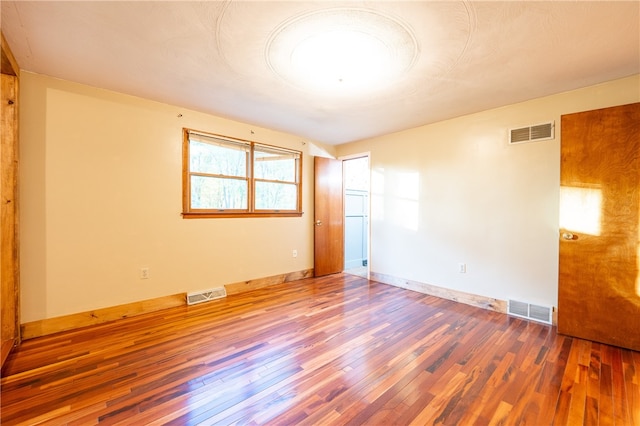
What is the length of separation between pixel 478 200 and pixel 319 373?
2.80m

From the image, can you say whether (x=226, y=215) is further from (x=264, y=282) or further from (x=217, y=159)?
(x=264, y=282)

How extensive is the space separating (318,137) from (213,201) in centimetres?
209

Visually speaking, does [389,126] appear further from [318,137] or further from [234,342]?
[234,342]

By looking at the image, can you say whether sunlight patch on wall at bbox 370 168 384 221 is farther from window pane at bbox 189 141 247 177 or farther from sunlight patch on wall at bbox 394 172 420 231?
window pane at bbox 189 141 247 177

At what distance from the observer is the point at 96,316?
9.12ft

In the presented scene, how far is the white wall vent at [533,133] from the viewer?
9.37 feet

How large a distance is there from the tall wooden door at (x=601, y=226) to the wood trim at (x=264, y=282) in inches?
131

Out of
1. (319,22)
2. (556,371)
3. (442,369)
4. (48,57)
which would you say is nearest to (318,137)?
(319,22)

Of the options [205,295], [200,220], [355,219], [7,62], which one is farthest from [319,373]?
[355,219]

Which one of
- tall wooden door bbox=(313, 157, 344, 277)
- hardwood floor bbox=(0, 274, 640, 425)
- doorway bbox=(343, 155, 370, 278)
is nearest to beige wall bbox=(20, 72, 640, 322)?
hardwood floor bbox=(0, 274, 640, 425)

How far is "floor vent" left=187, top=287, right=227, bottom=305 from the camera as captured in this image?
11.1 feet

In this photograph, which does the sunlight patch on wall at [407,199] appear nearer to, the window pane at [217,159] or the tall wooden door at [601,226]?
the tall wooden door at [601,226]

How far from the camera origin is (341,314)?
305cm

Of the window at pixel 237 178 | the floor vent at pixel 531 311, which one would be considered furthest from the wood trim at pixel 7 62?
the floor vent at pixel 531 311
